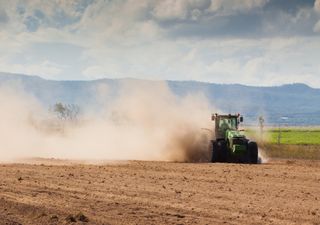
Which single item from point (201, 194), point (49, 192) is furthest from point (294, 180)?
point (49, 192)

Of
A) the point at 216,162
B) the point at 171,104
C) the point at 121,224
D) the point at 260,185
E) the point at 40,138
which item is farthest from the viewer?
the point at 40,138

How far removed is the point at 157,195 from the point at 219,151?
47.6 ft

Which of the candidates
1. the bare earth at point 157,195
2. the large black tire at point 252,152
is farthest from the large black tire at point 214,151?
the bare earth at point 157,195

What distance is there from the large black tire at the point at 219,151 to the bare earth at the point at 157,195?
4.12m

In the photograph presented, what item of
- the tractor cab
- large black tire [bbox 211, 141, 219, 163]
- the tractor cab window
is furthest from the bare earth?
the tractor cab window

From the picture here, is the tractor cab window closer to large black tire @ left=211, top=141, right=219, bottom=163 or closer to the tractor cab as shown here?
the tractor cab

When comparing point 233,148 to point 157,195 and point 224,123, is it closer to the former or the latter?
point 224,123

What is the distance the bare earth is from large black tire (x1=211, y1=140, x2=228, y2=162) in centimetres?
412

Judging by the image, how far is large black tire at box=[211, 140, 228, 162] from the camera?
110 feet

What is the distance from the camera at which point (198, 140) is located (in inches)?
1455

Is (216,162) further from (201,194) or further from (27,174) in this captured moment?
(201,194)

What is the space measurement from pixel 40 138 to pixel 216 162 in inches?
765

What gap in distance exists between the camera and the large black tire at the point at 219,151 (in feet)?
110

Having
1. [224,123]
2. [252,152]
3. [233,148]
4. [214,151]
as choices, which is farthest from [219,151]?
[224,123]
